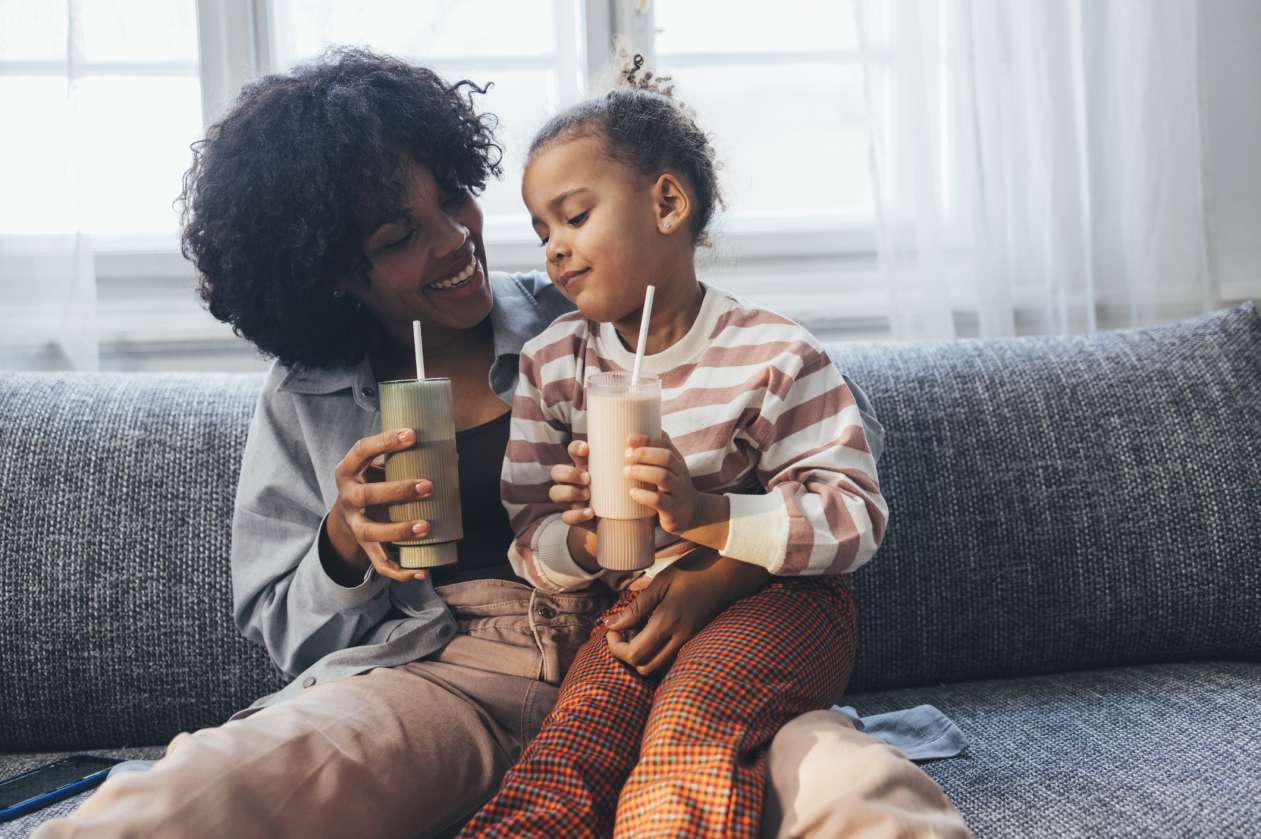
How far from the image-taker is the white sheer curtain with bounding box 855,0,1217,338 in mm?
2314

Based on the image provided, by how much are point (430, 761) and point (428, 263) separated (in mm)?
625

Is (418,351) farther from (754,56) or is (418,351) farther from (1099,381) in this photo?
(754,56)

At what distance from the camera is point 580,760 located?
1.19 meters

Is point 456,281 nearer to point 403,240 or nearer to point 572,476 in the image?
point 403,240

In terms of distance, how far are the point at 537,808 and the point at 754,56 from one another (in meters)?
1.80

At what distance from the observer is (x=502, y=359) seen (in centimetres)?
158

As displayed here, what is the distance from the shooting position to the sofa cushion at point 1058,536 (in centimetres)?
177

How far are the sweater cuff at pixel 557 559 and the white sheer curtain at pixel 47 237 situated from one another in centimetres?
125

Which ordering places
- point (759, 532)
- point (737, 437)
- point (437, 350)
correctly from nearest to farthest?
point (759, 532)
point (737, 437)
point (437, 350)

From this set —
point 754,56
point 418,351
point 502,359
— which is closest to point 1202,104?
point 754,56

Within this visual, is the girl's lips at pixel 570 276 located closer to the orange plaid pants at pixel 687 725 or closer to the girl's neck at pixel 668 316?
the girl's neck at pixel 668 316

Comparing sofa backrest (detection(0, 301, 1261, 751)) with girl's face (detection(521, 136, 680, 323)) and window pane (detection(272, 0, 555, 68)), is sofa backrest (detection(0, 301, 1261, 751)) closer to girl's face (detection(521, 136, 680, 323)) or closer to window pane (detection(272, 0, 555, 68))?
girl's face (detection(521, 136, 680, 323))

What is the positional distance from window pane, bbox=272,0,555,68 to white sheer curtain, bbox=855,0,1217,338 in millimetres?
683

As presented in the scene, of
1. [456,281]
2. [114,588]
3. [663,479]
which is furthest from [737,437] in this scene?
[114,588]
